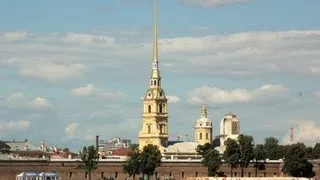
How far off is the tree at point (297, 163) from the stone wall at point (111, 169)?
2.36m

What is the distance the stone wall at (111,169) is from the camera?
113 m

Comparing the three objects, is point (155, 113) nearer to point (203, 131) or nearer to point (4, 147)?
point (203, 131)

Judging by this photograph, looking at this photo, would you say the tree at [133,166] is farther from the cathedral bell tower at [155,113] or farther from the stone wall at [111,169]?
the cathedral bell tower at [155,113]

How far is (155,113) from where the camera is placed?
474 feet

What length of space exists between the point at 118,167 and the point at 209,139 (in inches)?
1253

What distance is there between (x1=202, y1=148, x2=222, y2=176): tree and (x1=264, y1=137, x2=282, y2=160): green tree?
64.1ft

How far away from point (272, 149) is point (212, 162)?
25144mm

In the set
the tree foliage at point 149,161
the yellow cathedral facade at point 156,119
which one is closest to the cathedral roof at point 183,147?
the yellow cathedral facade at point 156,119

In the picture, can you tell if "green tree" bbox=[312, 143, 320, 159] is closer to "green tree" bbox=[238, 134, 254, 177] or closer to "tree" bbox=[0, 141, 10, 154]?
"green tree" bbox=[238, 134, 254, 177]

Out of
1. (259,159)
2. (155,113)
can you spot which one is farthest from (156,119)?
(259,159)

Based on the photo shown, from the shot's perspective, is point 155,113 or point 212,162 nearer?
point 212,162

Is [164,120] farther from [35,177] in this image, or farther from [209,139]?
[35,177]

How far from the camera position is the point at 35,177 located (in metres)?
85.8

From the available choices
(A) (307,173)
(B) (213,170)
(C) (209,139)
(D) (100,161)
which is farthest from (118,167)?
(C) (209,139)
